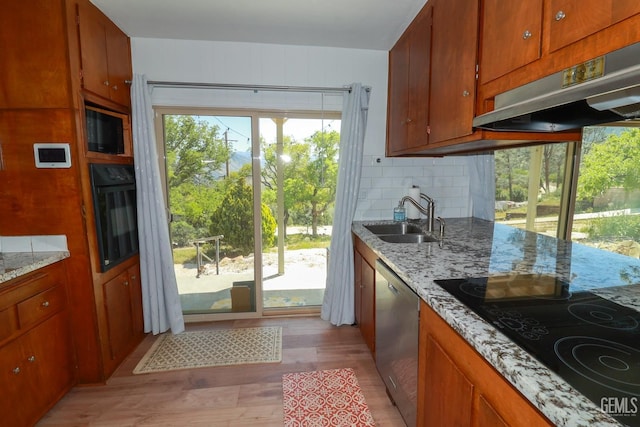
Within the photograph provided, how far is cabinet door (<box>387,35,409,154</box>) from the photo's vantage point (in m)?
2.37

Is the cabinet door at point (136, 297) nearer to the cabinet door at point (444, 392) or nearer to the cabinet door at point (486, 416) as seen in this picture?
the cabinet door at point (444, 392)

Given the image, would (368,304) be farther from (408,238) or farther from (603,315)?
(603,315)

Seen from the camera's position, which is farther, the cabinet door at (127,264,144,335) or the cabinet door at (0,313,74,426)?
the cabinet door at (127,264,144,335)

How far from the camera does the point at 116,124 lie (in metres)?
2.30

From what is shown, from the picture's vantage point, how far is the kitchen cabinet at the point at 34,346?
150cm

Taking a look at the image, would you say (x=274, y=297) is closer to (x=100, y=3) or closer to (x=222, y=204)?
(x=222, y=204)

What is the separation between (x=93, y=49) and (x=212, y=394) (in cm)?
241

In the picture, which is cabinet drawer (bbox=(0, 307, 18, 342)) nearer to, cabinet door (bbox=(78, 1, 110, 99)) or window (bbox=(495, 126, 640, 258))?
cabinet door (bbox=(78, 1, 110, 99))

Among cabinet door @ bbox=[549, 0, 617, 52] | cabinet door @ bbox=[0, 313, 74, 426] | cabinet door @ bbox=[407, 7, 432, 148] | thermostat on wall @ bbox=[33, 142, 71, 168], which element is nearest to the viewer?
cabinet door @ bbox=[549, 0, 617, 52]

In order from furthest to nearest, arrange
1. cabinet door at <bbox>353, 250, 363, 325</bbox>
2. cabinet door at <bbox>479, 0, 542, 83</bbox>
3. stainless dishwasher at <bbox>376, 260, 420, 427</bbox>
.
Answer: cabinet door at <bbox>353, 250, 363, 325</bbox>, stainless dishwasher at <bbox>376, 260, 420, 427</bbox>, cabinet door at <bbox>479, 0, 542, 83</bbox>

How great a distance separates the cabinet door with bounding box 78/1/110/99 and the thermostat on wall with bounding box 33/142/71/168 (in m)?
0.41

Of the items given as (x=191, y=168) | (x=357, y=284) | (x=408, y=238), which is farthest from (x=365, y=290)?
(x=191, y=168)

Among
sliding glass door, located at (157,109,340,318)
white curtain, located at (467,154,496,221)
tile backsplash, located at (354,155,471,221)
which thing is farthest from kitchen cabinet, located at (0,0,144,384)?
white curtain, located at (467,154,496,221)

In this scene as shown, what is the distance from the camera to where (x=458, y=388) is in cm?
102
